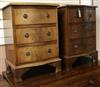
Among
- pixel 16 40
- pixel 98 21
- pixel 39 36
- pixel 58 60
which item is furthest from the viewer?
pixel 98 21

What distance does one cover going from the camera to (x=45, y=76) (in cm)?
172

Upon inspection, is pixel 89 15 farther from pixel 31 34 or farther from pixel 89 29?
pixel 31 34

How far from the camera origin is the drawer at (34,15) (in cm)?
152

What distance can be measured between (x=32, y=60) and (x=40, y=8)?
0.54m

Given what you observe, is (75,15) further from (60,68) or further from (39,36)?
(60,68)

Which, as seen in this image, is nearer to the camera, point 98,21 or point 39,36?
point 39,36

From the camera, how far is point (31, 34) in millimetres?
1611

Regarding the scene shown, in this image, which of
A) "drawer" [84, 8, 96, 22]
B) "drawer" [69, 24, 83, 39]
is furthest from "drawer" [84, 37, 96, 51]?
"drawer" [84, 8, 96, 22]

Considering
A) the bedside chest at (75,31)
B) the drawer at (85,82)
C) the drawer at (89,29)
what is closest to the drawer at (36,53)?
the bedside chest at (75,31)

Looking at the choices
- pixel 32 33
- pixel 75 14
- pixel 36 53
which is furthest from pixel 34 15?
pixel 75 14

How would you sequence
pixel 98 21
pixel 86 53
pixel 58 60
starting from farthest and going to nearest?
pixel 98 21 < pixel 86 53 < pixel 58 60

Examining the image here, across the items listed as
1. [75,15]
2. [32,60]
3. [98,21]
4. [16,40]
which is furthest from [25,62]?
[98,21]

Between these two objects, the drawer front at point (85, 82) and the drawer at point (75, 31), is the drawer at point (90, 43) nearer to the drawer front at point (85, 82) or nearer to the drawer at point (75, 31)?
the drawer at point (75, 31)

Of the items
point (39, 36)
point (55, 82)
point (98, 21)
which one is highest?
point (98, 21)
